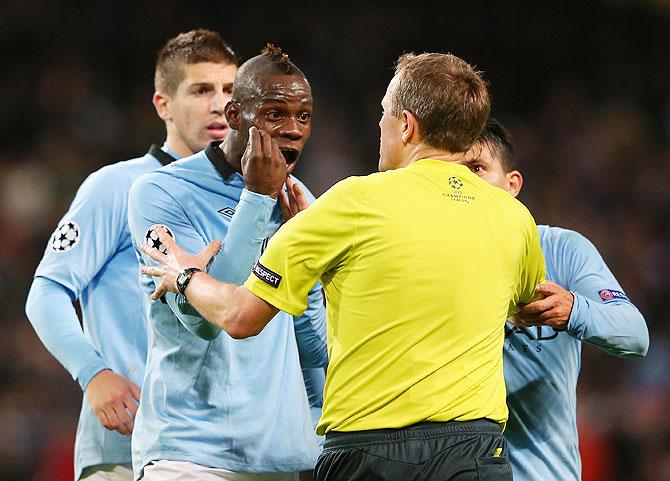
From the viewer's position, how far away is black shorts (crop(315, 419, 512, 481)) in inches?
112

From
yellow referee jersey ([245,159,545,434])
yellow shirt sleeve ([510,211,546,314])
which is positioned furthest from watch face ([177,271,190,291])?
yellow shirt sleeve ([510,211,546,314])

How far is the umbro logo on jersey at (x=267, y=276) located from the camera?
2.94 meters

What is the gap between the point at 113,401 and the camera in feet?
13.1

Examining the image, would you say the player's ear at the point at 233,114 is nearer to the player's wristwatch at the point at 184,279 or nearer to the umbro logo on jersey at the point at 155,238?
the umbro logo on jersey at the point at 155,238

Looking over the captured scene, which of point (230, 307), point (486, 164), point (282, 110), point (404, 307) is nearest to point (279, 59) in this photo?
point (282, 110)

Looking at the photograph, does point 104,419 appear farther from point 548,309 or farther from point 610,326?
point 610,326

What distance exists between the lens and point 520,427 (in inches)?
151

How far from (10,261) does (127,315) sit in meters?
5.51

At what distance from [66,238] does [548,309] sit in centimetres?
202

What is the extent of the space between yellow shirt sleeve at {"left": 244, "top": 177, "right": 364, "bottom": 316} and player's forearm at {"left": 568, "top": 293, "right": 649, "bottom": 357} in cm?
90

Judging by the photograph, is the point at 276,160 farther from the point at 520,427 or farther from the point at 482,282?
the point at 520,427

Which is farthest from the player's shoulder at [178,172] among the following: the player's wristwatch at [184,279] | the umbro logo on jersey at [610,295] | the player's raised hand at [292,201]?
the umbro logo on jersey at [610,295]

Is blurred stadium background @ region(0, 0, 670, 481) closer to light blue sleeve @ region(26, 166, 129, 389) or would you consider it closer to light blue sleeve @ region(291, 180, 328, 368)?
light blue sleeve @ region(26, 166, 129, 389)

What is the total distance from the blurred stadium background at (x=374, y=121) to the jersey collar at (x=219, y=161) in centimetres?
480
